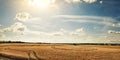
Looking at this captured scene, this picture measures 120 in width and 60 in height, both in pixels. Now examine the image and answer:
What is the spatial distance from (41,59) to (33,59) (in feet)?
7.86

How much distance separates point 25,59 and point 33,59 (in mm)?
2039

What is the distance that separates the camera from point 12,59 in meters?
41.7

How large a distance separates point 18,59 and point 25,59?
1010 millimetres

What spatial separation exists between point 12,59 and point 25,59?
1553 millimetres

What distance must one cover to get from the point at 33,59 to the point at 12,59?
9.60 ft

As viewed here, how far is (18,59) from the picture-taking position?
140 feet

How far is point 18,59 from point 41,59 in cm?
278

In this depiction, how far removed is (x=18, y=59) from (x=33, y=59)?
2958 millimetres

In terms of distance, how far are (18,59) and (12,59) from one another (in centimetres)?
105

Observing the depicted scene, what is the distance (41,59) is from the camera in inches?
1678

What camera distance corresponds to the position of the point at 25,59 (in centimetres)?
4209

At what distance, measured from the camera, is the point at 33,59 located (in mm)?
40375
